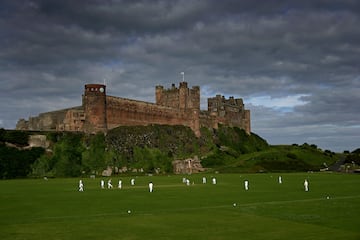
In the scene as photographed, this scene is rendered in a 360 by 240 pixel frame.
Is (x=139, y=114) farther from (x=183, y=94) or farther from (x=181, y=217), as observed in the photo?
(x=181, y=217)

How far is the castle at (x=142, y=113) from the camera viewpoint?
85.1 m

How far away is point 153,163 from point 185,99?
2792cm

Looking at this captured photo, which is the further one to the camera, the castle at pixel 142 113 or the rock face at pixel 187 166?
the rock face at pixel 187 166

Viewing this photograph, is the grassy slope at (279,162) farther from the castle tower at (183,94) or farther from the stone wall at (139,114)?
the castle tower at (183,94)

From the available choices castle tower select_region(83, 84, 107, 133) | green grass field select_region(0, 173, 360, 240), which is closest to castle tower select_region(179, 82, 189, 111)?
castle tower select_region(83, 84, 107, 133)

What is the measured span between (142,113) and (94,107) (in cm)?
1443

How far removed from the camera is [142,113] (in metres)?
96.7

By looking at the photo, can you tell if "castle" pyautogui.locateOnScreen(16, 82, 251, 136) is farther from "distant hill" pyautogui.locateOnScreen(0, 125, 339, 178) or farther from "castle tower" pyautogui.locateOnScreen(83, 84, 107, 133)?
"distant hill" pyautogui.locateOnScreen(0, 125, 339, 178)

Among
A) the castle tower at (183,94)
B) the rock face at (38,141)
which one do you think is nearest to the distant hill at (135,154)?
the rock face at (38,141)

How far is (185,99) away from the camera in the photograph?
11025 cm

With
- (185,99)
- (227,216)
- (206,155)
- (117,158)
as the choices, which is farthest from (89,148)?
(227,216)

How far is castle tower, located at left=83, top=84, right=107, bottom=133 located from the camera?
84.4 metres

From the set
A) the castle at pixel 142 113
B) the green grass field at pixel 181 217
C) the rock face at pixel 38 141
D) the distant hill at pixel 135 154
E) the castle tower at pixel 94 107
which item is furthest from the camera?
the castle at pixel 142 113

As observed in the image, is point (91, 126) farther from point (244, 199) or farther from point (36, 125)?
point (244, 199)
